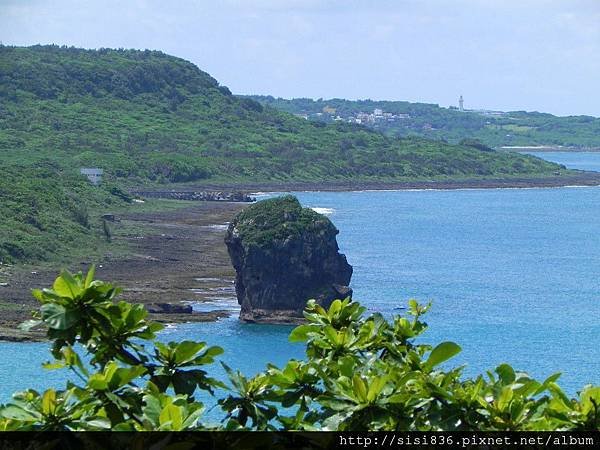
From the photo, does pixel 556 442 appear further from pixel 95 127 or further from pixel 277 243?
pixel 95 127

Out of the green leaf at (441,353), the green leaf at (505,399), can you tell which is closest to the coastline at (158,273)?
the green leaf at (441,353)

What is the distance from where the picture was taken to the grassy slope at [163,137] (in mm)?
130500

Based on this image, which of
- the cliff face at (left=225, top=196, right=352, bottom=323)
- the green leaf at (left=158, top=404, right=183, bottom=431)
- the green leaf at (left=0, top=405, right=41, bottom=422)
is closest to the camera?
the green leaf at (left=158, top=404, right=183, bottom=431)

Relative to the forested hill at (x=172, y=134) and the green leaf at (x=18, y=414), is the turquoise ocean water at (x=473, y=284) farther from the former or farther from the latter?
the green leaf at (x=18, y=414)

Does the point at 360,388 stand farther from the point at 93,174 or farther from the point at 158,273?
the point at 93,174

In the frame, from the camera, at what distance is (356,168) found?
16012cm

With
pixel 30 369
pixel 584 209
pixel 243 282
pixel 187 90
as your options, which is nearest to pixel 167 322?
pixel 243 282

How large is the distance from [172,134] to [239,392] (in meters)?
149

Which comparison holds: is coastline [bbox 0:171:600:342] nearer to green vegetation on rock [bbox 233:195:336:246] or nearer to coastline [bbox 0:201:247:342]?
coastline [bbox 0:201:247:342]

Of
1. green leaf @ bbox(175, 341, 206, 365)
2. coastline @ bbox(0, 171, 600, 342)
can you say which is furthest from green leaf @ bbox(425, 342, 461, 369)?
coastline @ bbox(0, 171, 600, 342)

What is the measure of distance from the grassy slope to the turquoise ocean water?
60.3ft

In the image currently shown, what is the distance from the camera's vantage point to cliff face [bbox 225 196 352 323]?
51125mm

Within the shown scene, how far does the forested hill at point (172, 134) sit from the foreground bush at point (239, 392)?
112 meters

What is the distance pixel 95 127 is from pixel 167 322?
10155 cm
